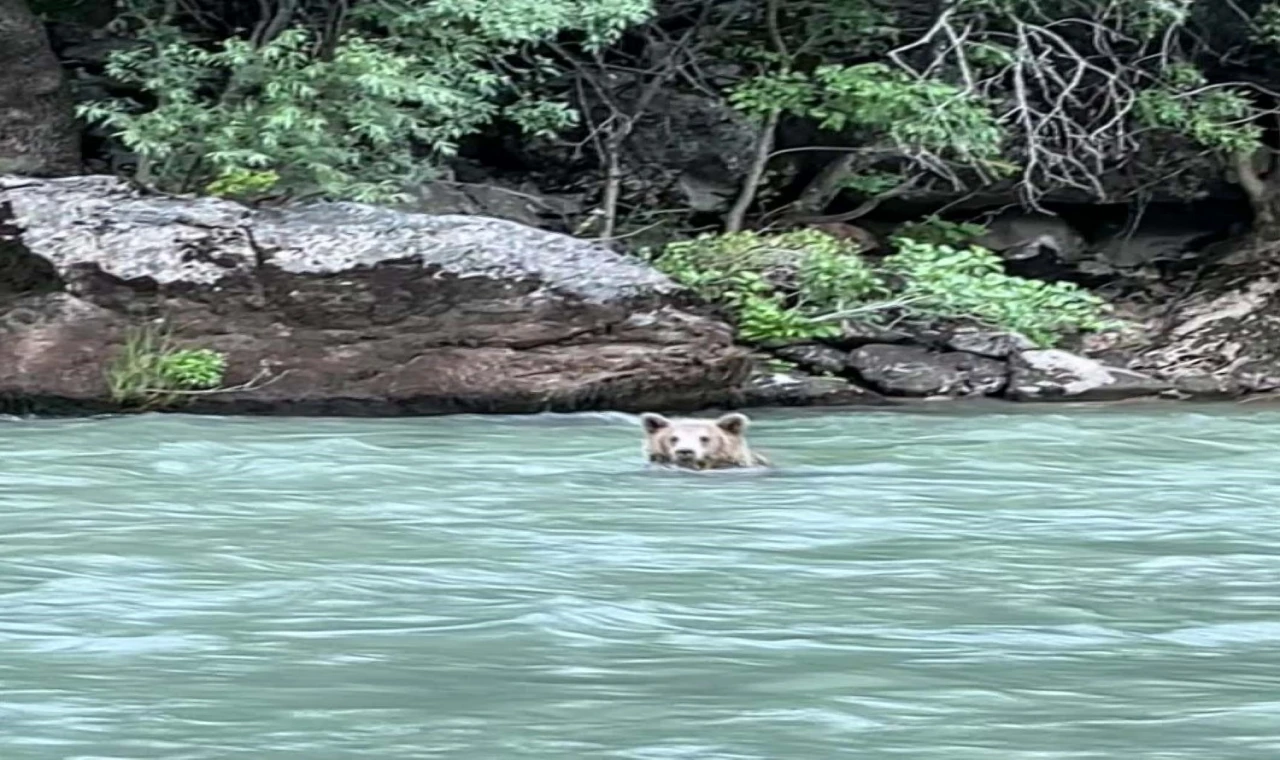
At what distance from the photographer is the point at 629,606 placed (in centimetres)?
609

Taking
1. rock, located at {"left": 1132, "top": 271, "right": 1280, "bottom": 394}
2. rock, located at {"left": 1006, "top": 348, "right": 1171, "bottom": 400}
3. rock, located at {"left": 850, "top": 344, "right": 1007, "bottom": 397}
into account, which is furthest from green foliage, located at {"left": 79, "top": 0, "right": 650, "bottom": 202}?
rock, located at {"left": 1132, "top": 271, "right": 1280, "bottom": 394}

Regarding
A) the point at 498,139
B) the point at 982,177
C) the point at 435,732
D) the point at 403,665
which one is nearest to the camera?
the point at 435,732

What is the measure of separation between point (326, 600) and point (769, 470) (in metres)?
4.05

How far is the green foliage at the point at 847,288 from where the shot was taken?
14.4m

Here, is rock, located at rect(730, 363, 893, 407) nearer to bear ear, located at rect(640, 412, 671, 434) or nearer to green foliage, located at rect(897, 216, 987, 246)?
green foliage, located at rect(897, 216, 987, 246)

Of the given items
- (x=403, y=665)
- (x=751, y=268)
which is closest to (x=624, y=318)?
(x=751, y=268)

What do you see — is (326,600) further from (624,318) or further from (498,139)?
(498,139)

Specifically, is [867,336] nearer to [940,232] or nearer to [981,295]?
[981,295]

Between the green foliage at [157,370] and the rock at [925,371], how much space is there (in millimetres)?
4589

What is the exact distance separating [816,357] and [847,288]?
0.61 meters

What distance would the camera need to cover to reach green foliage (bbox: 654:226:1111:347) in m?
14.4

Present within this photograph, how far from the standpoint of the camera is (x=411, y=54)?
1507 cm

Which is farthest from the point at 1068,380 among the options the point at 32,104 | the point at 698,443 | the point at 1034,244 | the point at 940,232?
the point at 32,104

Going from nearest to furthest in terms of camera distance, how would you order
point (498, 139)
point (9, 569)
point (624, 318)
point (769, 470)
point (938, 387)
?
point (9, 569) → point (769, 470) → point (624, 318) → point (938, 387) → point (498, 139)
